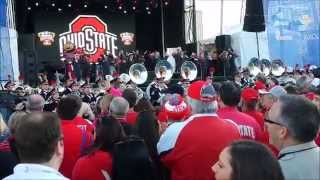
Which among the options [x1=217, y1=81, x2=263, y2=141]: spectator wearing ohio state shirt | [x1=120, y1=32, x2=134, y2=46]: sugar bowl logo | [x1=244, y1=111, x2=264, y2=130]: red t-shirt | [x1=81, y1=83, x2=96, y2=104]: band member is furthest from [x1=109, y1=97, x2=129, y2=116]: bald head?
[x1=120, y1=32, x2=134, y2=46]: sugar bowl logo

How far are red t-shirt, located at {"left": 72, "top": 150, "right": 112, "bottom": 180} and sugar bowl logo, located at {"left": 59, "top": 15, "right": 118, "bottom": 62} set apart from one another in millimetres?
24500

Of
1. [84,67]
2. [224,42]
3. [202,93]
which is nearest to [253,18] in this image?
[202,93]

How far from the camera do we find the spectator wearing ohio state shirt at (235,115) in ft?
14.5

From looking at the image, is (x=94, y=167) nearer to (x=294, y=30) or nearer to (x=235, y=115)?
(x=235, y=115)

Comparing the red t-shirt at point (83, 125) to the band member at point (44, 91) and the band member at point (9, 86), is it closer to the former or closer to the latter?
the band member at point (44, 91)

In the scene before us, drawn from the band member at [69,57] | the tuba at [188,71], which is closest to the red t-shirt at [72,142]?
the tuba at [188,71]

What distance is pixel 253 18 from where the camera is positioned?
37.3ft

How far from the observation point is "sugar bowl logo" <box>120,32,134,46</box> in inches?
1183

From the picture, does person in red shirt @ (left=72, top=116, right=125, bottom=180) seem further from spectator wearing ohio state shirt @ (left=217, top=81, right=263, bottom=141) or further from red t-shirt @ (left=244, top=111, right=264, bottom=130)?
red t-shirt @ (left=244, top=111, right=264, bottom=130)

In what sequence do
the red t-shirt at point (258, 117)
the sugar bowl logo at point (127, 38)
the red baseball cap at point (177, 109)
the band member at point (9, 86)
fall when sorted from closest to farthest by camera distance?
the red baseball cap at point (177, 109), the red t-shirt at point (258, 117), the band member at point (9, 86), the sugar bowl logo at point (127, 38)

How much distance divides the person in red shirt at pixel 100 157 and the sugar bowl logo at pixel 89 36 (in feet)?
80.3

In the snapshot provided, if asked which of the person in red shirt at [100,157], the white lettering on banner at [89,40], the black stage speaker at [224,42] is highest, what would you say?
the white lettering on banner at [89,40]

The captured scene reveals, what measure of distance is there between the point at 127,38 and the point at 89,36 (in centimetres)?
230

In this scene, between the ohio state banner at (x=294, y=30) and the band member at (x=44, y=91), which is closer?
the band member at (x=44, y=91)
